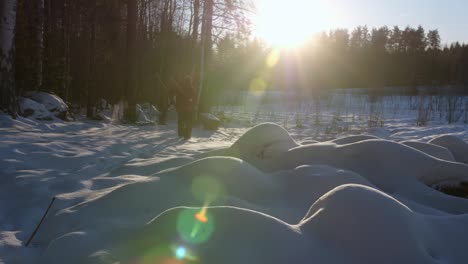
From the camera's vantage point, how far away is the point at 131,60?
406 inches

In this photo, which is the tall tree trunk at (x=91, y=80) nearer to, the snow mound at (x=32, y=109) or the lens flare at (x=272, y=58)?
the snow mound at (x=32, y=109)

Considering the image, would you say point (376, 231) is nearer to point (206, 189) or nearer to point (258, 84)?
point (206, 189)

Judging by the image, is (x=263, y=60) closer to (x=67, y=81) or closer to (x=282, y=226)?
(x=67, y=81)

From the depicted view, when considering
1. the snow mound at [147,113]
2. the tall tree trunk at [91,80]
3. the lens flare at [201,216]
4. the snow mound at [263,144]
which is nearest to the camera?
the lens flare at [201,216]

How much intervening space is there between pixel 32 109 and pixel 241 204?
706 cm

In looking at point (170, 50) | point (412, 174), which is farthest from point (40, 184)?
point (170, 50)

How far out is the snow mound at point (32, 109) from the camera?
7.76 meters

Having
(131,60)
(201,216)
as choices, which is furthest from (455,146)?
(131,60)

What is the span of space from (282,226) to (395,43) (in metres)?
79.0

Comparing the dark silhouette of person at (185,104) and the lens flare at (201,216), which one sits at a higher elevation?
the dark silhouette of person at (185,104)

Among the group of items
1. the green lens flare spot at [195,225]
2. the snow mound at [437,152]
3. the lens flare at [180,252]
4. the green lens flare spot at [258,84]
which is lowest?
the lens flare at [180,252]

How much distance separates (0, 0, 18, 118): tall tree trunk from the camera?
712 cm

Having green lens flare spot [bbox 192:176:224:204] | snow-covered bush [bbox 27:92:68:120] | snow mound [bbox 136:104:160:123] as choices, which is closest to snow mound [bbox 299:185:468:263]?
green lens flare spot [bbox 192:176:224:204]

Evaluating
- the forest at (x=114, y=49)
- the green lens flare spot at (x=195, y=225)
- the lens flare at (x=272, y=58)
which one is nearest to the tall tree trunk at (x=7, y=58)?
the forest at (x=114, y=49)
